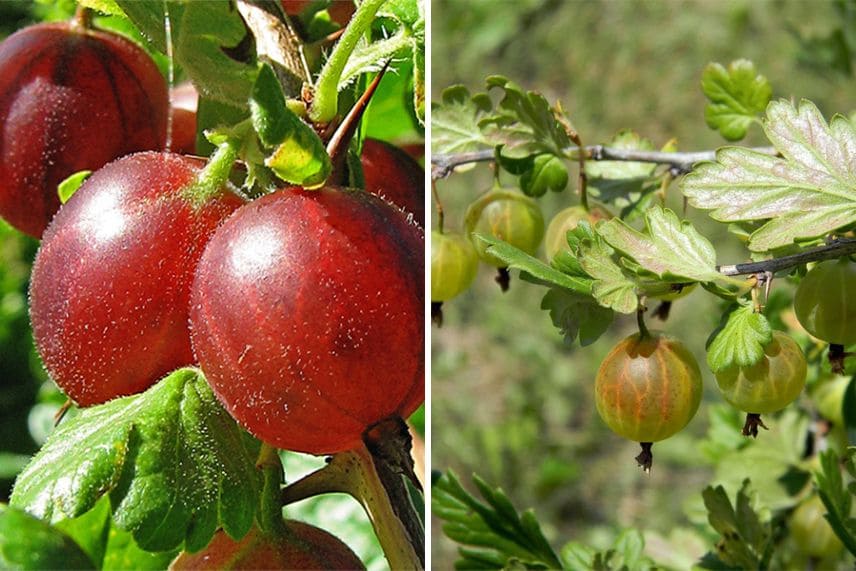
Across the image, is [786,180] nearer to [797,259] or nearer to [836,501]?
[797,259]

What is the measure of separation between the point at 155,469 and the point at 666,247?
0.25 metres

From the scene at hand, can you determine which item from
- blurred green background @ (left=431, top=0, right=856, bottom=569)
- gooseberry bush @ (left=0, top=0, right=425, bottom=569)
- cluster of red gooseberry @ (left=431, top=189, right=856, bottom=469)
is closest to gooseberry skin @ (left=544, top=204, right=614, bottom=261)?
cluster of red gooseberry @ (left=431, top=189, right=856, bottom=469)

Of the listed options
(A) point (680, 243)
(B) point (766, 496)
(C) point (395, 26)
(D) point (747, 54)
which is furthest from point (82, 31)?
(D) point (747, 54)

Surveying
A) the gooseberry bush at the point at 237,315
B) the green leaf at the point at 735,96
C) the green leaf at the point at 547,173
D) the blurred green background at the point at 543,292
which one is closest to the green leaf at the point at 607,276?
the gooseberry bush at the point at 237,315

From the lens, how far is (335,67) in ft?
1.39

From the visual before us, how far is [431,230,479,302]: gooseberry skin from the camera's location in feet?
2.56

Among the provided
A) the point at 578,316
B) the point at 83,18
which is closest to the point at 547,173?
the point at 578,316

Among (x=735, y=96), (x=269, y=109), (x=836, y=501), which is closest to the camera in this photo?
(x=269, y=109)

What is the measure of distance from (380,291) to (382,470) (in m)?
0.09

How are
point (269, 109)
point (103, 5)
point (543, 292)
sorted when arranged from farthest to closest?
1. point (543, 292)
2. point (103, 5)
3. point (269, 109)

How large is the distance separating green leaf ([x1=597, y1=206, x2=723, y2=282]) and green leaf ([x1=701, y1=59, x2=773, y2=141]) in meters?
0.36

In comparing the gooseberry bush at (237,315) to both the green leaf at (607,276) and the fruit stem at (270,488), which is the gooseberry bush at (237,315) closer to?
the fruit stem at (270,488)

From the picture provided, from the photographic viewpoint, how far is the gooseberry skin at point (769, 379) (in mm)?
562

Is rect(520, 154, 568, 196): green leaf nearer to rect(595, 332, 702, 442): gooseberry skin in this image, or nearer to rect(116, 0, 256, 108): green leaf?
rect(595, 332, 702, 442): gooseberry skin
